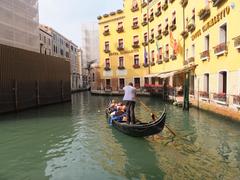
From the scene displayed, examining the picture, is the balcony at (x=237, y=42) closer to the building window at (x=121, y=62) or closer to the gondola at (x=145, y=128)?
the gondola at (x=145, y=128)

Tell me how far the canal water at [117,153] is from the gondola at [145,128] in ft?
0.67

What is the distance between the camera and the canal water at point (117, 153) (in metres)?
5.28

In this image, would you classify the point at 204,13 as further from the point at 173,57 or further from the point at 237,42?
the point at 173,57

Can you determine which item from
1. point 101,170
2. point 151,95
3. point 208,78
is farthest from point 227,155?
point 151,95

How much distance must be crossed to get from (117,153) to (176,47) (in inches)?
564

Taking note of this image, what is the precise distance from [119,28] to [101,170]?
25884 millimetres

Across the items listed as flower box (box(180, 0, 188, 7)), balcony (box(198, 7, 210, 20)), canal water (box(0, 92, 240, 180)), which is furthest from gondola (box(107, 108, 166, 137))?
flower box (box(180, 0, 188, 7))

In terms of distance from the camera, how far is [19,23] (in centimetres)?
2958

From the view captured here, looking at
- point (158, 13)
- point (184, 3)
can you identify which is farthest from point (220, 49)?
point (158, 13)

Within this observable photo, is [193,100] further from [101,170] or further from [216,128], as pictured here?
[101,170]

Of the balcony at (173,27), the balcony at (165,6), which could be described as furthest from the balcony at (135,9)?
the balcony at (173,27)

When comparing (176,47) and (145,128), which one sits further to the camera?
(176,47)

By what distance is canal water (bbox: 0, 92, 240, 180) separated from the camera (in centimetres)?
528

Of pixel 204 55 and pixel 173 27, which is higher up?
pixel 173 27
